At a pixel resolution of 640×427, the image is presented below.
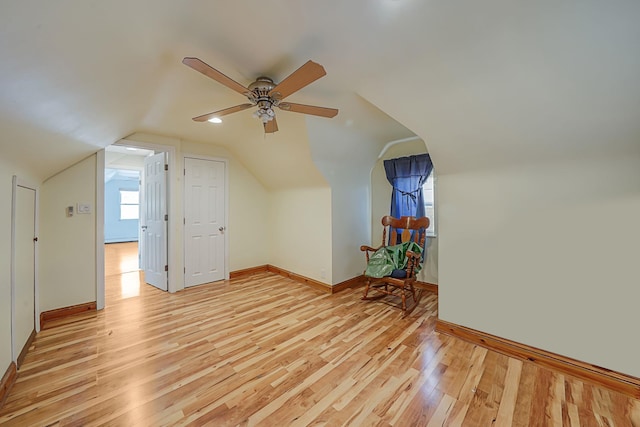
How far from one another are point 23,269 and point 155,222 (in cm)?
172

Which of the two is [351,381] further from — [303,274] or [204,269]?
[204,269]

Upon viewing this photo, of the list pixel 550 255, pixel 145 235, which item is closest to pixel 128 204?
pixel 145 235

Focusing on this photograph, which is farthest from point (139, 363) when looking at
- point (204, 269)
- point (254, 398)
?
point (204, 269)

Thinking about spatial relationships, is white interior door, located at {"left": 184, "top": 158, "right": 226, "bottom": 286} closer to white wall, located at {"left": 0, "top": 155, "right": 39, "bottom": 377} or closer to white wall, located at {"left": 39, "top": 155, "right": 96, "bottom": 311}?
white wall, located at {"left": 39, "top": 155, "right": 96, "bottom": 311}

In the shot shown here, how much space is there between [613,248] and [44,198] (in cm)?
512

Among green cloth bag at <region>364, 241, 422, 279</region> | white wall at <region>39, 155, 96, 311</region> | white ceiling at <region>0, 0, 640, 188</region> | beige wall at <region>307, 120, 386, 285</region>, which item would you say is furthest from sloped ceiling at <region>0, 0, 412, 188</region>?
green cloth bag at <region>364, 241, 422, 279</region>

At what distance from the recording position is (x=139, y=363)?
1951 mm

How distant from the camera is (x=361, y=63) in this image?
5.46ft

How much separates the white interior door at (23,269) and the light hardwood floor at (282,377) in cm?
20

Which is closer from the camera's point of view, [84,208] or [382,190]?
[84,208]

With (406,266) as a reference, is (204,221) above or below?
above

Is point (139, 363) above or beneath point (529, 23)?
beneath

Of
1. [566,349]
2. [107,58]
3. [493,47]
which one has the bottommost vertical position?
[566,349]

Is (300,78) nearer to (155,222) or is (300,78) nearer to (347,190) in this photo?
(347,190)
